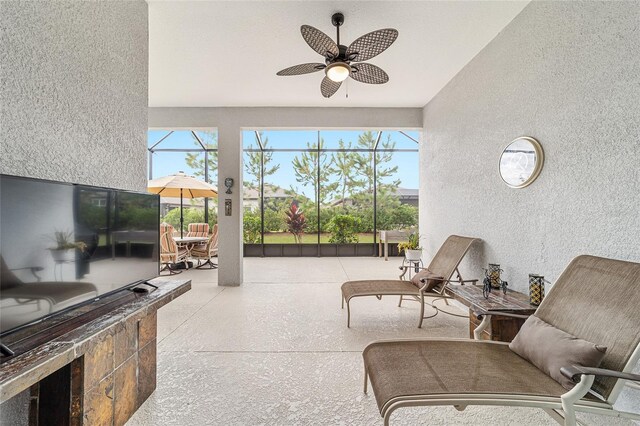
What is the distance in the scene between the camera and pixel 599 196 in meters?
1.86

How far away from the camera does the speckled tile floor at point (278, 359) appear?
181 centimetres

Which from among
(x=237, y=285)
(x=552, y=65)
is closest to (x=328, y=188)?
(x=237, y=285)

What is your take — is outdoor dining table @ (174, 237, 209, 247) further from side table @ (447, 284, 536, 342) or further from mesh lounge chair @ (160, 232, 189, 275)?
side table @ (447, 284, 536, 342)

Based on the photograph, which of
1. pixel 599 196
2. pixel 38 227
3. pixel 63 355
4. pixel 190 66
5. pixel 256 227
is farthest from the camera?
pixel 256 227

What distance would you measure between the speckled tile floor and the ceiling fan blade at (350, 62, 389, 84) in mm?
2707

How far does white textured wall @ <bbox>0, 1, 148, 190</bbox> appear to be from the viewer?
1.32 metres

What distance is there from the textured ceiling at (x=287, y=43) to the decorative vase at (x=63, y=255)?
93.1 inches

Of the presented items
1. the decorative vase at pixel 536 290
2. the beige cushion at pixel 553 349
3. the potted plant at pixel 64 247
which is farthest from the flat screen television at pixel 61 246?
the decorative vase at pixel 536 290

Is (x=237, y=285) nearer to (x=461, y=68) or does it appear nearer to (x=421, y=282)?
(x=421, y=282)

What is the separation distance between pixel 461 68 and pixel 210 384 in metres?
4.38

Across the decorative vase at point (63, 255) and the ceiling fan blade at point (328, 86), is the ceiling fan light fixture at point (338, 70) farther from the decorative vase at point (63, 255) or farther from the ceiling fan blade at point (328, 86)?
the decorative vase at point (63, 255)

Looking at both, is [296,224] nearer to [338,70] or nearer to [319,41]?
[338,70]

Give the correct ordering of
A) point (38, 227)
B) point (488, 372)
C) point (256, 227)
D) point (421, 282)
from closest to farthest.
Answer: point (38, 227)
point (488, 372)
point (421, 282)
point (256, 227)

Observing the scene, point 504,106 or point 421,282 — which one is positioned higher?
point 504,106
